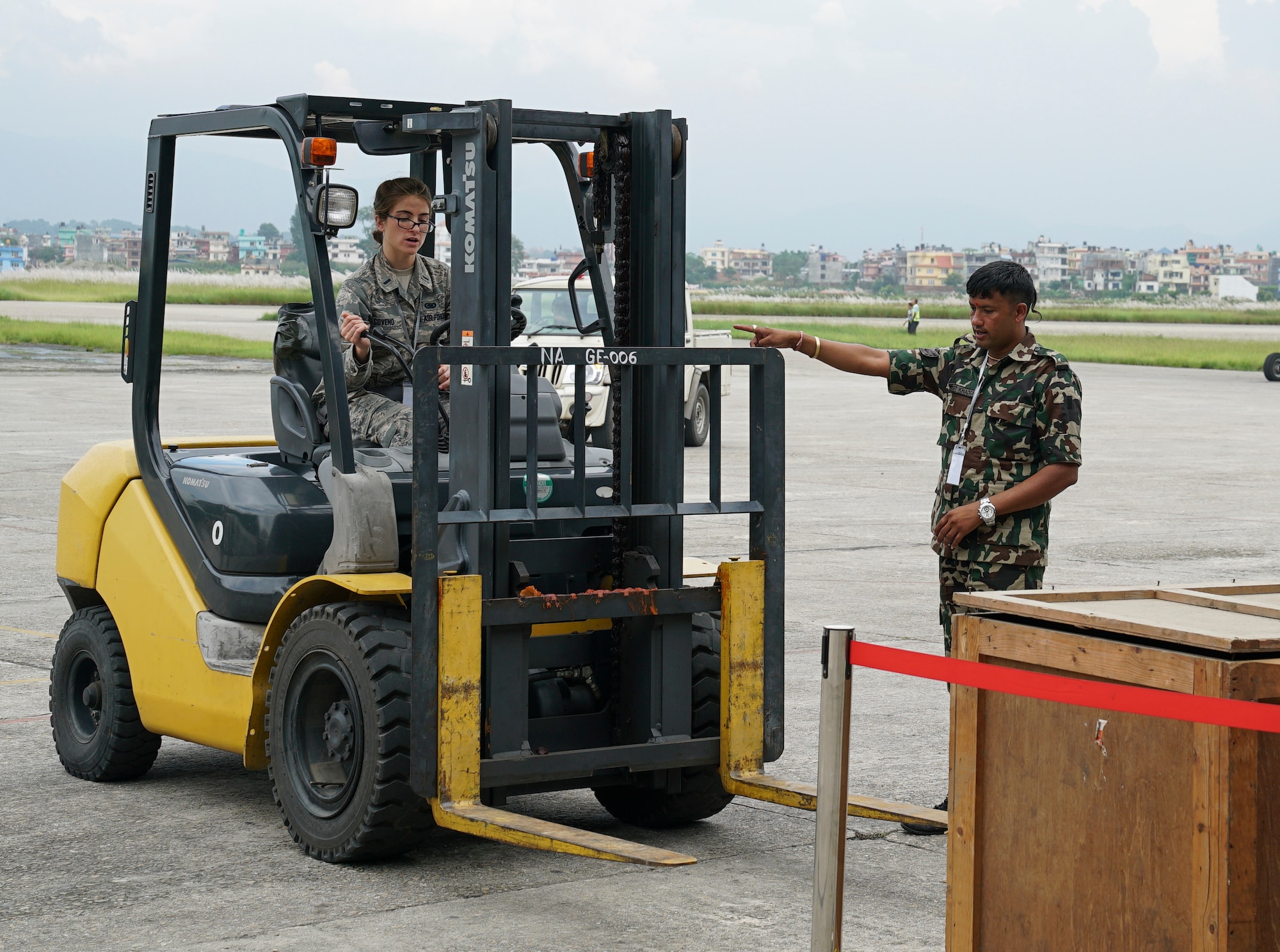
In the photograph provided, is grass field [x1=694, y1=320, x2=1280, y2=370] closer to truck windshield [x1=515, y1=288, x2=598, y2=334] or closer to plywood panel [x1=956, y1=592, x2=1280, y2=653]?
truck windshield [x1=515, y1=288, x2=598, y2=334]

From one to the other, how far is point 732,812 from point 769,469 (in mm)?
1459

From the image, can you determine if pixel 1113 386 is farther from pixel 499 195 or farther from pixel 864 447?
pixel 499 195

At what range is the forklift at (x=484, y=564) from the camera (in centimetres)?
503

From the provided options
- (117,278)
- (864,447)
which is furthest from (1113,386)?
(117,278)

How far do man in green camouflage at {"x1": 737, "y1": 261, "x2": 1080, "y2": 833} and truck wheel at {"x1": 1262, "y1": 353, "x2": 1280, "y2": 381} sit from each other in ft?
116

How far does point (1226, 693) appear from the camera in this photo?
134 inches

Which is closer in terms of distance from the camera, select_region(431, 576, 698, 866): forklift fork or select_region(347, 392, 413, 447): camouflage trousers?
select_region(431, 576, 698, 866): forklift fork

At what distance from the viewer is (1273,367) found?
1527 inches

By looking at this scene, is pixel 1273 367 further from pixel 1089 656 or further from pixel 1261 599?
pixel 1089 656

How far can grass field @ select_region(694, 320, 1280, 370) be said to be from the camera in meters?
48.5

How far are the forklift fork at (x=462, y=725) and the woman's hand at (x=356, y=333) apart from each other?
0.99 metres

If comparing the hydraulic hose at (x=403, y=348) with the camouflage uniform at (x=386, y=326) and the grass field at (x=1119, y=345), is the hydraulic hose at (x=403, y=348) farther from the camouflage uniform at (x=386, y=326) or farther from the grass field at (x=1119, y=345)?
the grass field at (x=1119, y=345)

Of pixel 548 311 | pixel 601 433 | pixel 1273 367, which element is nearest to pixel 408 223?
pixel 548 311

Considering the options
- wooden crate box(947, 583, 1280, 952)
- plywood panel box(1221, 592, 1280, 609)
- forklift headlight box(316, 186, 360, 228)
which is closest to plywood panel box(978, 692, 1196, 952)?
wooden crate box(947, 583, 1280, 952)
